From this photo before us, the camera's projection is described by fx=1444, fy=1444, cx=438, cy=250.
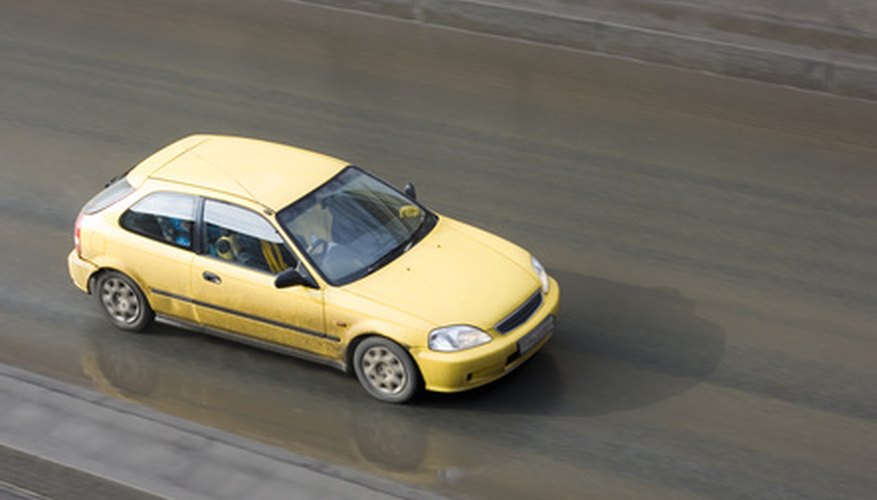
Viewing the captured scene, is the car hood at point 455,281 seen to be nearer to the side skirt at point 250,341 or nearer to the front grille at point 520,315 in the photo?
the front grille at point 520,315

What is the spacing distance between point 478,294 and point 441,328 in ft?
1.60

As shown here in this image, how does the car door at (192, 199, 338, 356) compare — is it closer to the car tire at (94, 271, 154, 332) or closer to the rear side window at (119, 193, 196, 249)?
the rear side window at (119, 193, 196, 249)

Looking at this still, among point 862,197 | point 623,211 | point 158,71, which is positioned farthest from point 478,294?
point 158,71

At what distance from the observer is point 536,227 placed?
1348 cm

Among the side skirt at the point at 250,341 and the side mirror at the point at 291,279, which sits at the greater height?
the side mirror at the point at 291,279

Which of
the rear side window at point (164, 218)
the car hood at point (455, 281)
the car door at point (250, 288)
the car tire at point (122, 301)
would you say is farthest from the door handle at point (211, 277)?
the car hood at point (455, 281)

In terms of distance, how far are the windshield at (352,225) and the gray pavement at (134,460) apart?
5.18 ft

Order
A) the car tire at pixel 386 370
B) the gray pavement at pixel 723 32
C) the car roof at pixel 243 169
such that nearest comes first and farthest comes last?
the car tire at pixel 386 370 → the car roof at pixel 243 169 → the gray pavement at pixel 723 32

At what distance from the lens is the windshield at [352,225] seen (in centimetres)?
1090

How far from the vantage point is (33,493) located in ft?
31.6

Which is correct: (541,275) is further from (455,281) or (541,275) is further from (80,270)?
(80,270)

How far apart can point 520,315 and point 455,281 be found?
55 cm

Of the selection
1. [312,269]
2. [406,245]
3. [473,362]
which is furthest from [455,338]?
[312,269]

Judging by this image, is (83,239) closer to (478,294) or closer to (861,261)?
(478,294)
